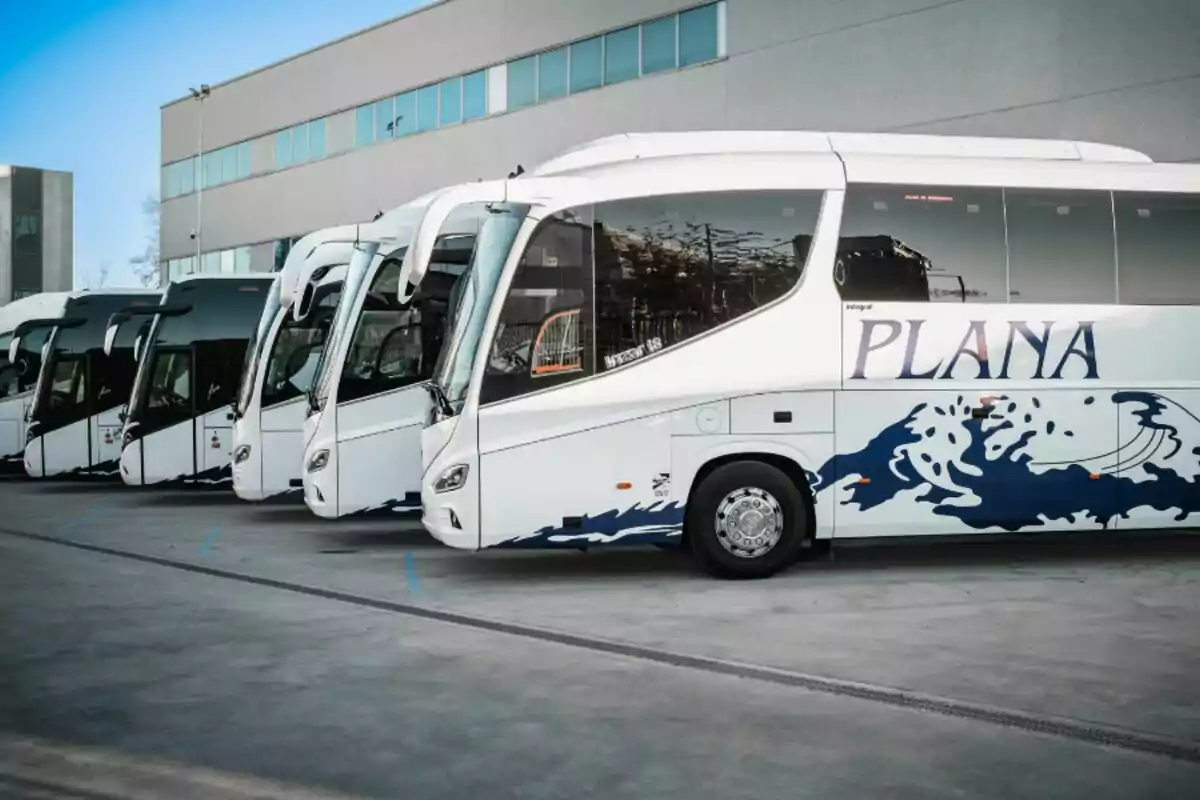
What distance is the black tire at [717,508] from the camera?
10570mm

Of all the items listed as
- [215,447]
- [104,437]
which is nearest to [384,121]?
[104,437]

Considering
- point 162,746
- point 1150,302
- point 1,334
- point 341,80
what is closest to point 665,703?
point 162,746

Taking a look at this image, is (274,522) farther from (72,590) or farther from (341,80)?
(341,80)

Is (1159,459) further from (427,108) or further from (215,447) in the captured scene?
(427,108)

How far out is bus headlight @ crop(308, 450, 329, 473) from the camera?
13945mm

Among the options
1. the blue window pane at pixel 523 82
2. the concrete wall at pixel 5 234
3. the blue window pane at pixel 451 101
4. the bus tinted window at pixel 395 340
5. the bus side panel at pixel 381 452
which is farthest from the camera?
the concrete wall at pixel 5 234

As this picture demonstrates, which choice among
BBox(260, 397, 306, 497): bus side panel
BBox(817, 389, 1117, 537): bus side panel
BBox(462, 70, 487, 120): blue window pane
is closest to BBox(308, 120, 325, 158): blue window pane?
BBox(462, 70, 487, 120): blue window pane

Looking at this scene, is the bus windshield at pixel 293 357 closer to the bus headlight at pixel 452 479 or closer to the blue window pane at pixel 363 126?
the bus headlight at pixel 452 479

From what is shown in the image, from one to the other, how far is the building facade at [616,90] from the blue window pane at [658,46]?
0.05 meters

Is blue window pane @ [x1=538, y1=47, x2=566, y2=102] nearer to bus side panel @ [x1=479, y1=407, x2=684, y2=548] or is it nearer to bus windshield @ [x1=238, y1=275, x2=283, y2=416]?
bus windshield @ [x1=238, y1=275, x2=283, y2=416]

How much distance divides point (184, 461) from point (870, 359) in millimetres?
12440

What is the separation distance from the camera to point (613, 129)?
31.2 meters

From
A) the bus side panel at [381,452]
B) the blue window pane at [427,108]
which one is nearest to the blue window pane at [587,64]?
the blue window pane at [427,108]

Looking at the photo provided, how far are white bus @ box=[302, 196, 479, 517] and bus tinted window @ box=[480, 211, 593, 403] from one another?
304cm
